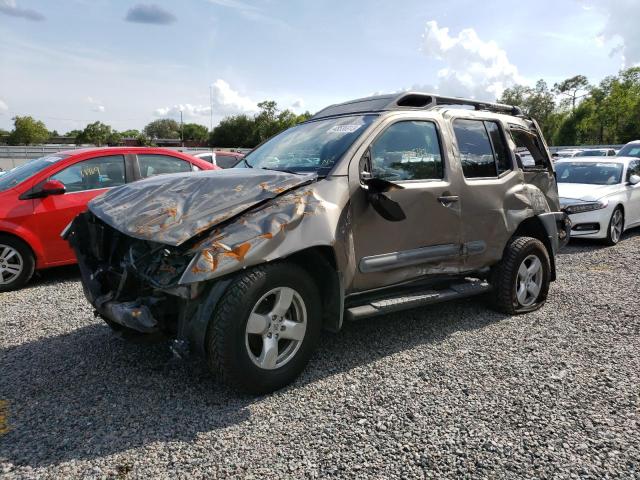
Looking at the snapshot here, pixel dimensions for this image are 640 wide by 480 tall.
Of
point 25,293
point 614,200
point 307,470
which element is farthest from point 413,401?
point 614,200

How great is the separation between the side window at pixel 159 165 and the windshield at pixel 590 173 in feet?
24.6

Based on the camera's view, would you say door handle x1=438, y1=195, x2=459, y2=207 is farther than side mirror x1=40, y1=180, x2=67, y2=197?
No

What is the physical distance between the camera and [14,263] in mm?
5551

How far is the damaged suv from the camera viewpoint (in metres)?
2.86

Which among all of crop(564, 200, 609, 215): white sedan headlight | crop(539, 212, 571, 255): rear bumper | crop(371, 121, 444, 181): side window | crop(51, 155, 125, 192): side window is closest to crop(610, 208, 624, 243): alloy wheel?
crop(564, 200, 609, 215): white sedan headlight

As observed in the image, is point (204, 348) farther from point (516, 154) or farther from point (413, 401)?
point (516, 154)

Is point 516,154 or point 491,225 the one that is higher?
point 516,154

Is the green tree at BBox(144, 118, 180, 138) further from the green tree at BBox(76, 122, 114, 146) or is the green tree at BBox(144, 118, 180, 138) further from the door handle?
the door handle

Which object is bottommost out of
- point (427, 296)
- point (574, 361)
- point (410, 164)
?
point (574, 361)

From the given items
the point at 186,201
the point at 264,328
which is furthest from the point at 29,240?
the point at 264,328

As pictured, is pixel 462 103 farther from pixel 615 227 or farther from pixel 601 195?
pixel 615 227

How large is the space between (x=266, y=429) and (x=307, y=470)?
433 millimetres

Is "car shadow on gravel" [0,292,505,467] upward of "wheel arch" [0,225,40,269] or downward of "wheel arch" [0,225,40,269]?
downward

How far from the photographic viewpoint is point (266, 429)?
2.76m
